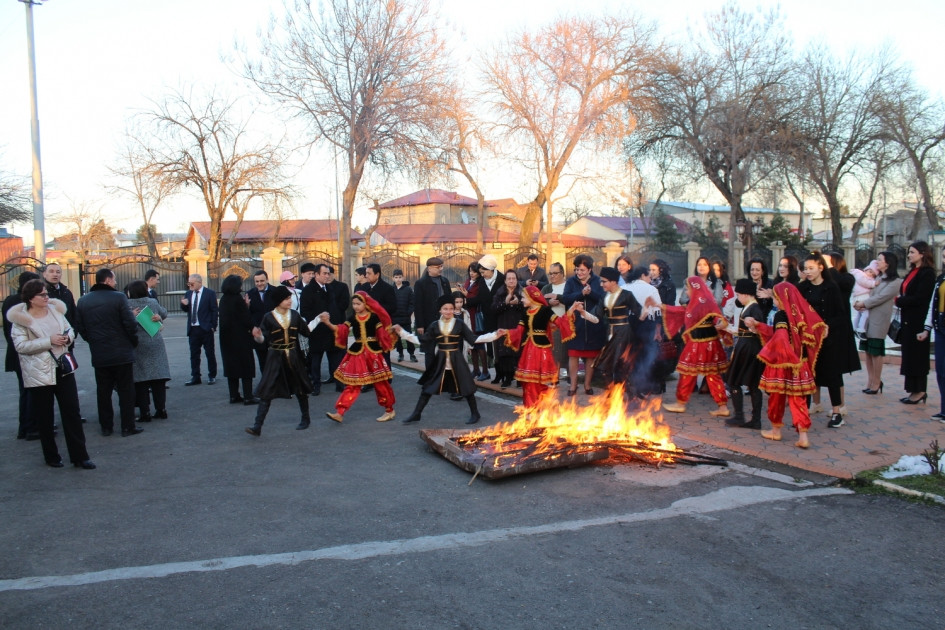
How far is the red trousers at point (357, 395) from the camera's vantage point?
307 inches

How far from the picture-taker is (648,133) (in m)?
34.9

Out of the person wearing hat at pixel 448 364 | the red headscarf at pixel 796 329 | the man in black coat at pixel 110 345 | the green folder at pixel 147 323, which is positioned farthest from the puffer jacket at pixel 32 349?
the red headscarf at pixel 796 329

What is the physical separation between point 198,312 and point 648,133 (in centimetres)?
2903

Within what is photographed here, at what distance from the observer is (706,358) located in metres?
7.60

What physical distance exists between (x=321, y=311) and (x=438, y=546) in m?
6.29

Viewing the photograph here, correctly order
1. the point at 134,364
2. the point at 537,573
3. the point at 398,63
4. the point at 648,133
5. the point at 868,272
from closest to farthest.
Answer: the point at 537,573, the point at 134,364, the point at 868,272, the point at 398,63, the point at 648,133

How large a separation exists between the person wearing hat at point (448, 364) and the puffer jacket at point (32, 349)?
3.41 m

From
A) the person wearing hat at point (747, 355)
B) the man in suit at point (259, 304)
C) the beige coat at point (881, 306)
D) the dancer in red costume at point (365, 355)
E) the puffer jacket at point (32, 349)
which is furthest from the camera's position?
the man in suit at point (259, 304)

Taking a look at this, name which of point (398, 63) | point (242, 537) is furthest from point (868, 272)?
point (398, 63)

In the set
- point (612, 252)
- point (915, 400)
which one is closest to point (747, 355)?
point (915, 400)

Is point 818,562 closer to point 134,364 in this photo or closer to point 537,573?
point 537,573

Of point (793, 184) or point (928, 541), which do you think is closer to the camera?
point (928, 541)

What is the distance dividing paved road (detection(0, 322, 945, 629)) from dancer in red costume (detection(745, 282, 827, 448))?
80 centimetres

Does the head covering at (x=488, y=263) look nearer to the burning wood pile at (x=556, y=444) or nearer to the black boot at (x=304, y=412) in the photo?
the burning wood pile at (x=556, y=444)
